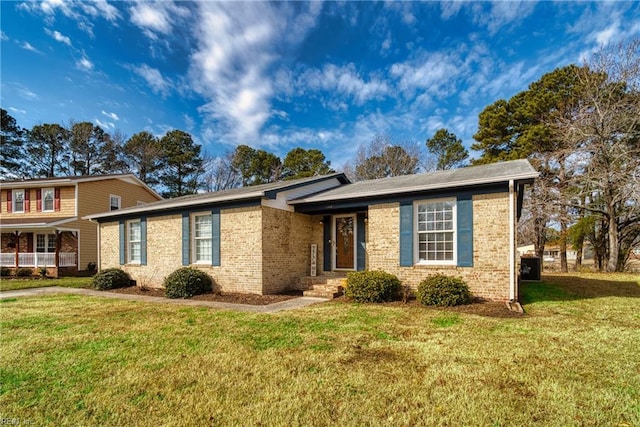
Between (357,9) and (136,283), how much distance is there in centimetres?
1331

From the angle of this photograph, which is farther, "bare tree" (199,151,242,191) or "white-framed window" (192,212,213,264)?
"bare tree" (199,151,242,191)

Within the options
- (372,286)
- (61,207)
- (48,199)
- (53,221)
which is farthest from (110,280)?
(48,199)

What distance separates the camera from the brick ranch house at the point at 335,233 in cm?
791

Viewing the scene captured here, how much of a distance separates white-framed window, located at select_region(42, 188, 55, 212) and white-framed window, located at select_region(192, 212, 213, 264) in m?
14.8

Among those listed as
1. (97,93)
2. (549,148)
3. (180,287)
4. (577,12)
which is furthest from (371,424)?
(549,148)

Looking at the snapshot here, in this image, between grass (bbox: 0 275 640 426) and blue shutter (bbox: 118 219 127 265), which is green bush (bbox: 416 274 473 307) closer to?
grass (bbox: 0 275 640 426)

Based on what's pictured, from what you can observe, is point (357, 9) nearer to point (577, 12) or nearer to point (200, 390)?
point (577, 12)

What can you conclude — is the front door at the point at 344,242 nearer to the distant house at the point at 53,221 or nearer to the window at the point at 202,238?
the window at the point at 202,238

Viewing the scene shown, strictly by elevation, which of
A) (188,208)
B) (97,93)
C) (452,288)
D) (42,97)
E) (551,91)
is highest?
(551,91)

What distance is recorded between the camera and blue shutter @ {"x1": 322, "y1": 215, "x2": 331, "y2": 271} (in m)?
11.5

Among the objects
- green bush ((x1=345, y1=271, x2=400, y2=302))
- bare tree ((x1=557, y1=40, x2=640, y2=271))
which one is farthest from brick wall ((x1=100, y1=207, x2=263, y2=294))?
bare tree ((x1=557, y1=40, x2=640, y2=271))

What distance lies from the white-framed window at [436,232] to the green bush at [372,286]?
108 cm

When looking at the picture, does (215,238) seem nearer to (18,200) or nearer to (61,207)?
(61,207)

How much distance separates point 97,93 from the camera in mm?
12961
